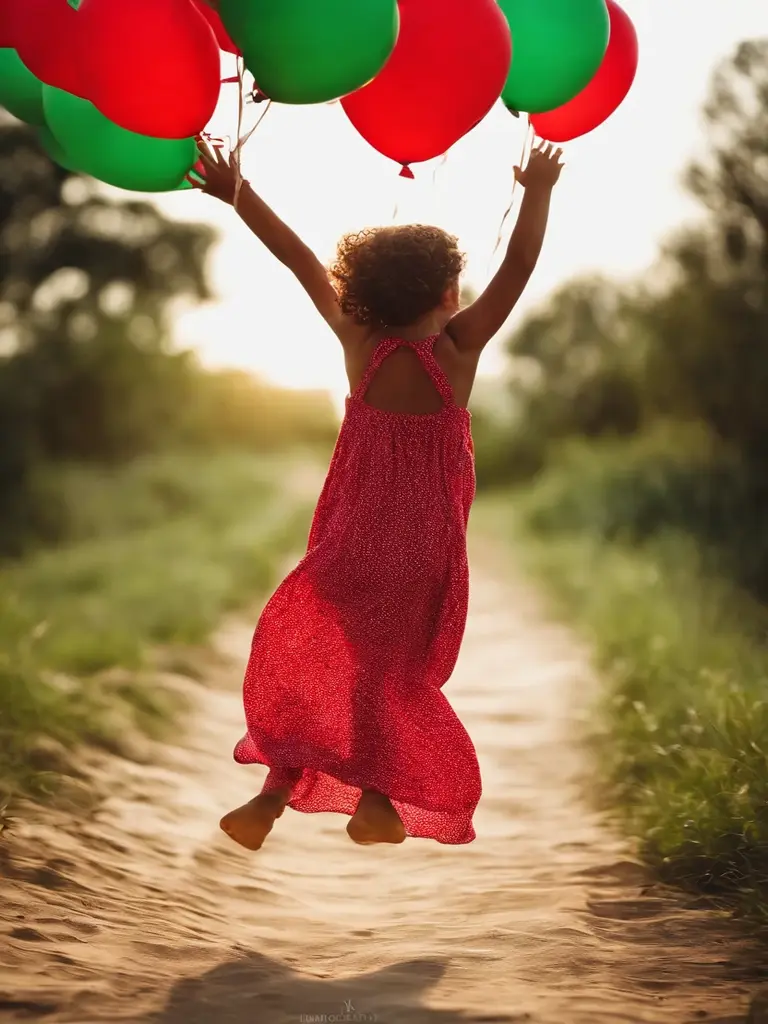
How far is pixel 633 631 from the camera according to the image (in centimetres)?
641

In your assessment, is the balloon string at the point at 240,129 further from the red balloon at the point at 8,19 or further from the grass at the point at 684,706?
the grass at the point at 684,706

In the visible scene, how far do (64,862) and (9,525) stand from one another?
9813mm

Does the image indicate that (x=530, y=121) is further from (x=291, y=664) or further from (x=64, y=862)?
(x=64, y=862)

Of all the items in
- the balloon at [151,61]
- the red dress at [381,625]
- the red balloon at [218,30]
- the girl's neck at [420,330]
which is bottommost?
the red dress at [381,625]

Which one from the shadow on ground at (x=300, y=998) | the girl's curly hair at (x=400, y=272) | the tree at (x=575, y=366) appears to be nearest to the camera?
the shadow on ground at (x=300, y=998)

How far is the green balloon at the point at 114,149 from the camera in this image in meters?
2.90

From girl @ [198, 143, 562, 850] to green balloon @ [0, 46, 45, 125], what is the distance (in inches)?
26.4

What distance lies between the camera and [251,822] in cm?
279

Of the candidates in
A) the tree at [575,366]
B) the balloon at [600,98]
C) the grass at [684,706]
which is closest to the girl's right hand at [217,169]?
the balloon at [600,98]

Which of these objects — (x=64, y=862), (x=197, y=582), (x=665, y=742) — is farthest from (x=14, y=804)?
(x=197, y=582)

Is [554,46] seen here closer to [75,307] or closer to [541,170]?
[541,170]

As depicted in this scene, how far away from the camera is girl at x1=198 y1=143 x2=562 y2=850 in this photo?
2.88m

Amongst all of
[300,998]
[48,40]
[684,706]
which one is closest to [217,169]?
[48,40]

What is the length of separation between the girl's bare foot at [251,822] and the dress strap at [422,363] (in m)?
1.04
